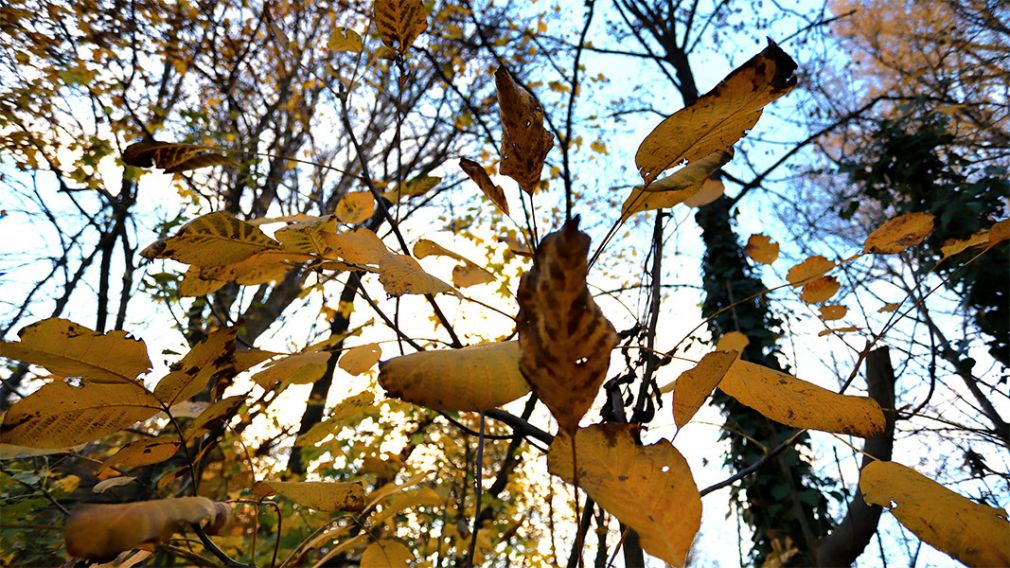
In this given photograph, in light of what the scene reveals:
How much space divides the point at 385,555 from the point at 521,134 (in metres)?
0.45

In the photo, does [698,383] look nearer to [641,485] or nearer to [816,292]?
[641,485]

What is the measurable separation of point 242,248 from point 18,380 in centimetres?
315

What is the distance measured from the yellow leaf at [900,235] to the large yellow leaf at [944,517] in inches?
9.2

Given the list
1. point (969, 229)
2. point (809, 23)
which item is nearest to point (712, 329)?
point (969, 229)

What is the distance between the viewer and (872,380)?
39.6 inches

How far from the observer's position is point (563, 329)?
0.21 metres

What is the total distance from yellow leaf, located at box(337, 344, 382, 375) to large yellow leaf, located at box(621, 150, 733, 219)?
323mm

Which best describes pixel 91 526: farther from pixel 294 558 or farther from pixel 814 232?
pixel 814 232

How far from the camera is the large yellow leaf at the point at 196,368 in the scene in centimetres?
Result: 39

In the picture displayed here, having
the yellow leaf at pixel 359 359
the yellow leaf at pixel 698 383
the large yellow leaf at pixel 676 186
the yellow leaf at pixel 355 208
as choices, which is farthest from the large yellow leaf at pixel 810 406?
the yellow leaf at pixel 355 208

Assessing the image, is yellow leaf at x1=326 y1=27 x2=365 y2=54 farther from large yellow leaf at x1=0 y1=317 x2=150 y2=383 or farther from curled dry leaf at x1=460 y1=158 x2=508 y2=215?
large yellow leaf at x1=0 y1=317 x2=150 y2=383

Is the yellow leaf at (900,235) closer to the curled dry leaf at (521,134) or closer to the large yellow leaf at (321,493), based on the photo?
the curled dry leaf at (521,134)

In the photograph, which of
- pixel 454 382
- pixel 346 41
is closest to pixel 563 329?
pixel 454 382

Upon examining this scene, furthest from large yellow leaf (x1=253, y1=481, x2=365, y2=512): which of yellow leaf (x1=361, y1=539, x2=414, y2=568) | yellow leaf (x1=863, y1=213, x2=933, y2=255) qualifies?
yellow leaf (x1=863, y1=213, x2=933, y2=255)
